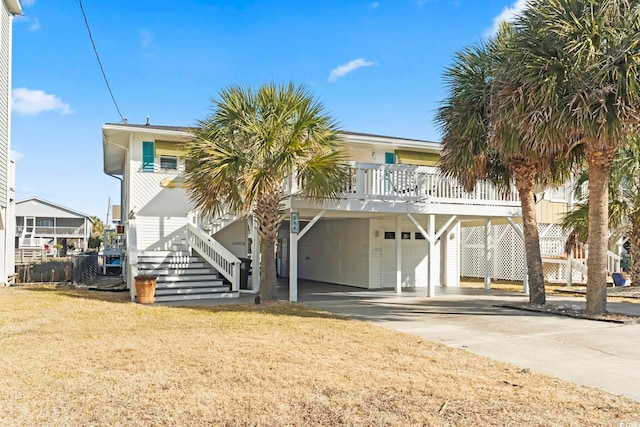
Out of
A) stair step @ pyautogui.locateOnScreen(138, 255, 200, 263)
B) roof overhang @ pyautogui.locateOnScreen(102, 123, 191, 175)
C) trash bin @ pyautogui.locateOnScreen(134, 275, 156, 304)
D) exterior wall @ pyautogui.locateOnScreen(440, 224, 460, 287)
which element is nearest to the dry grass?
trash bin @ pyautogui.locateOnScreen(134, 275, 156, 304)

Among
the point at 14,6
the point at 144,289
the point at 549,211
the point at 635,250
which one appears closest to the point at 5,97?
the point at 14,6

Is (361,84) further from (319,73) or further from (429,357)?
(429,357)

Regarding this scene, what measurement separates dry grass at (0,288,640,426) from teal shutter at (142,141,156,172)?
856 centimetres

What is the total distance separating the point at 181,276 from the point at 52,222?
40268 millimetres

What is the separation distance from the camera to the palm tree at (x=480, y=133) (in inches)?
434

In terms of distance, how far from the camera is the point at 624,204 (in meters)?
14.9

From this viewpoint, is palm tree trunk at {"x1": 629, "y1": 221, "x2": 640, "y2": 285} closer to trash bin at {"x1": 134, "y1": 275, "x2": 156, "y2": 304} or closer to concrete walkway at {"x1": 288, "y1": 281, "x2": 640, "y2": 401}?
concrete walkway at {"x1": 288, "y1": 281, "x2": 640, "y2": 401}

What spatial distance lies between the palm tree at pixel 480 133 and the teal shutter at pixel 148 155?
373 inches

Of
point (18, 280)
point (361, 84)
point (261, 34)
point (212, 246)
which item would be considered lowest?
point (18, 280)

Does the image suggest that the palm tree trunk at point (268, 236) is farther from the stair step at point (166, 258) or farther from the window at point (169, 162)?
the window at point (169, 162)

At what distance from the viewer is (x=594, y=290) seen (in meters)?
10.2

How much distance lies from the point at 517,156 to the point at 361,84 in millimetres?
7038

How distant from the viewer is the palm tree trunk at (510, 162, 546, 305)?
37.9ft

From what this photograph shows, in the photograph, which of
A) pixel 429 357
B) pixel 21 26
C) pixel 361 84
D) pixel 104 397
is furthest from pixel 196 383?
pixel 21 26
